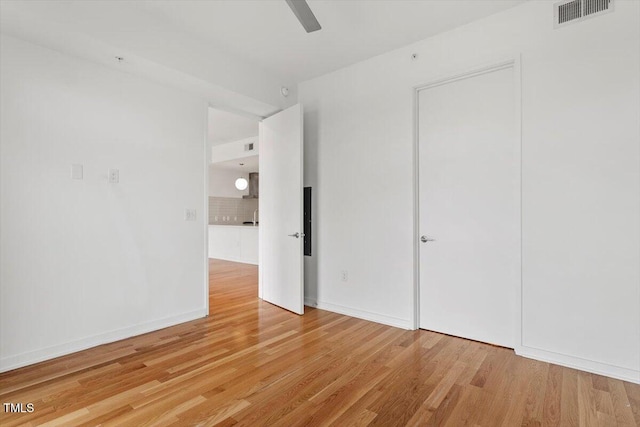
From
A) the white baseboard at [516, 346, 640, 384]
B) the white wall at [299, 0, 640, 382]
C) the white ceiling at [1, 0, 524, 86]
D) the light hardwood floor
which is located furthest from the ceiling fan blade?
the white baseboard at [516, 346, 640, 384]

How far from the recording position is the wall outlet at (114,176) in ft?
9.78

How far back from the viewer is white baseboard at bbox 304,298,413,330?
11.1ft

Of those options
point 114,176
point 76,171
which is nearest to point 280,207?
point 114,176

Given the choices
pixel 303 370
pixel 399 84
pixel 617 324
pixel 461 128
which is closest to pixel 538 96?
pixel 461 128

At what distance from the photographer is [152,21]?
285 centimetres

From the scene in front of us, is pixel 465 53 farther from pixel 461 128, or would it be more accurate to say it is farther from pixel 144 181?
pixel 144 181

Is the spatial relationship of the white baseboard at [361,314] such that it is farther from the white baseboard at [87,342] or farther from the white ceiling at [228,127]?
the white ceiling at [228,127]

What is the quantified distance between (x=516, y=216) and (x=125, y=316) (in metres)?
3.59

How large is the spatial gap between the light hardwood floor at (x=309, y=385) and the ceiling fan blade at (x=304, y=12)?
2.39 metres

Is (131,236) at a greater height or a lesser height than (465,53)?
lesser

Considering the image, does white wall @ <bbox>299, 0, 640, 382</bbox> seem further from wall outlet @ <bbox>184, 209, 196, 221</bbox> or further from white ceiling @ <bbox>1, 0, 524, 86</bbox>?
wall outlet @ <bbox>184, 209, 196, 221</bbox>

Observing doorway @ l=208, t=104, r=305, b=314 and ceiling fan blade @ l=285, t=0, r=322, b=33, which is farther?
doorway @ l=208, t=104, r=305, b=314

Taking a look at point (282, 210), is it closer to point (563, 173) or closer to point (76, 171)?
point (76, 171)

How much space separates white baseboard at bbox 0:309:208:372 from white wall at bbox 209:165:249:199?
19.9 ft
